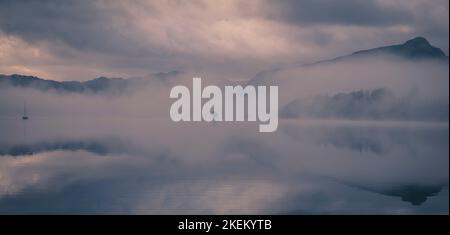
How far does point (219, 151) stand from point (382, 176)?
13651mm

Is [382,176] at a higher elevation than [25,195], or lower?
higher

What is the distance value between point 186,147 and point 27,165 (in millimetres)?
15267

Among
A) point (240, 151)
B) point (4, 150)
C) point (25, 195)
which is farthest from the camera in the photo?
point (240, 151)

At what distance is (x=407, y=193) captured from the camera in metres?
19.3

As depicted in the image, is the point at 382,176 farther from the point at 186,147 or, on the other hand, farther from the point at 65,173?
the point at 186,147

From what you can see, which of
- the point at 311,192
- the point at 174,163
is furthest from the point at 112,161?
the point at 311,192

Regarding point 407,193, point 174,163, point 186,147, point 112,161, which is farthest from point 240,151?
point 407,193

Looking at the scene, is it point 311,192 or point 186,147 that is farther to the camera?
point 186,147

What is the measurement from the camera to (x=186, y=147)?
3881 centimetres

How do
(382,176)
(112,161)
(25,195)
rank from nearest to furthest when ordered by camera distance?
(25,195) < (382,176) < (112,161)
